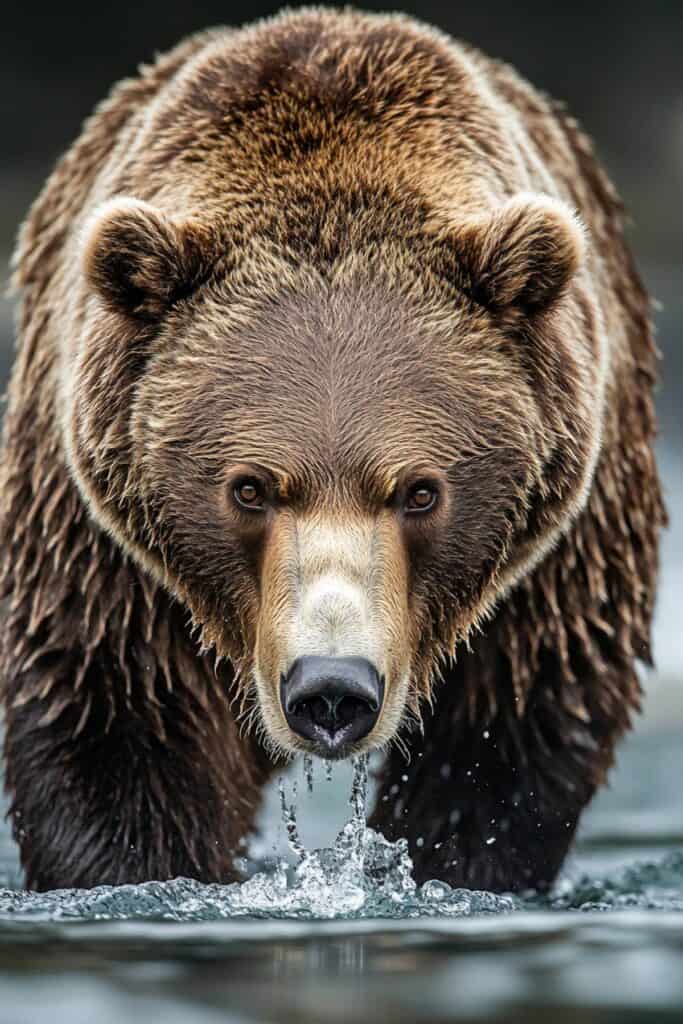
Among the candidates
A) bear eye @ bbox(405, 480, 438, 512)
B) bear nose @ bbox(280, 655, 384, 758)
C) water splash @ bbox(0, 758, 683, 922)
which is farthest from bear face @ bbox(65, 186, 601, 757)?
water splash @ bbox(0, 758, 683, 922)

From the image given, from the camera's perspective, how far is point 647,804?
12164 millimetres

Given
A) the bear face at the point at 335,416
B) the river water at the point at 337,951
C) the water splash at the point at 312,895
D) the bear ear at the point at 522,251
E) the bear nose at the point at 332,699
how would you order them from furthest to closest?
the bear ear at the point at 522,251 → the water splash at the point at 312,895 → the bear face at the point at 335,416 → the bear nose at the point at 332,699 → the river water at the point at 337,951

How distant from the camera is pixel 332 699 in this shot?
526 centimetres

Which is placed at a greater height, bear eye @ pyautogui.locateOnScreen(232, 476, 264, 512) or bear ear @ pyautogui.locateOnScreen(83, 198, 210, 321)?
bear ear @ pyautogui.locateOnScreen(83, 198, 210, 321)

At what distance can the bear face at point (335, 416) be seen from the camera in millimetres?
5773

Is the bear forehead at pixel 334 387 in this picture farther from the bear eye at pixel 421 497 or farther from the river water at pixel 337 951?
the river water at pixel 337 951

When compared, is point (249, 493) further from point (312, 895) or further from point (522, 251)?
point (312, 895)

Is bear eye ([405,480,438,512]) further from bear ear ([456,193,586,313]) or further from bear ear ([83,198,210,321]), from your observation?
bear ear ([83,198,210,321])

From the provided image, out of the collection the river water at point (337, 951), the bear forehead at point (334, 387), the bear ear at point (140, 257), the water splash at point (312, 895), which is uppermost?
the bear ear at point (140, 257)

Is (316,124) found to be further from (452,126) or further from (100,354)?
(100,354)

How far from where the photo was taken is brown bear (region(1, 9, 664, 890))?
5832 mm

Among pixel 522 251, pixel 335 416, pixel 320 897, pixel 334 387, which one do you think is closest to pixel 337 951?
pixel 320 897

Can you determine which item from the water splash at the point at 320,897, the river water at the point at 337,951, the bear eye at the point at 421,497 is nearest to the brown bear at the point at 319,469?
the bear eye at the point at 421,497

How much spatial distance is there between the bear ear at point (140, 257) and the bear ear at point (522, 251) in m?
0.78
